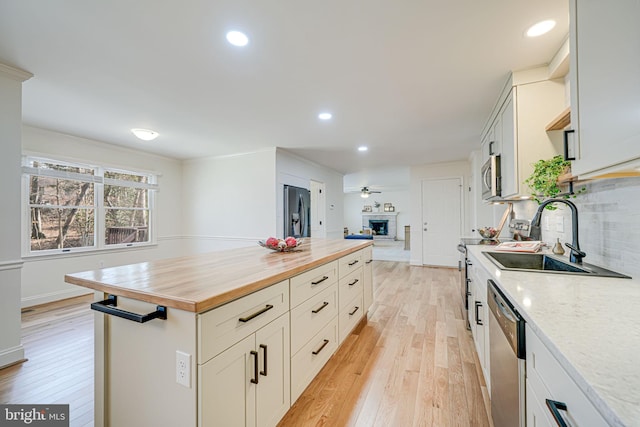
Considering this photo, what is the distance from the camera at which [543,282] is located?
1.22m

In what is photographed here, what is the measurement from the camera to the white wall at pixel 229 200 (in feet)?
16.1

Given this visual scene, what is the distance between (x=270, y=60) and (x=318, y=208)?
Answer: 186 inches

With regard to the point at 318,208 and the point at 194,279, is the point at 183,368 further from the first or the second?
the point at 318,208

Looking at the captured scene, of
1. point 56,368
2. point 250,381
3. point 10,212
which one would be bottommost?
point 56,368

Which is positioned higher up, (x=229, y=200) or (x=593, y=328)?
(x=229, y=200)

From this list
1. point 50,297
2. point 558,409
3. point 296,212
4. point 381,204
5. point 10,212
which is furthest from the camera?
point 381,204

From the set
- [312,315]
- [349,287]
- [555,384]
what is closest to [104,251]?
[349,287]

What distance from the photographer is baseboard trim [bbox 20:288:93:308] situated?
3.60 m

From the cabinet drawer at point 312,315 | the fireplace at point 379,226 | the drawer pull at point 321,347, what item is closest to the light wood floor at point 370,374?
the drawer pull at point 321,347

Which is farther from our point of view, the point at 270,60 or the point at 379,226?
the point at 379,226

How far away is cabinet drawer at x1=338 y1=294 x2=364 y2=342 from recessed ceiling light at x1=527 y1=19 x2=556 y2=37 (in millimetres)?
2441

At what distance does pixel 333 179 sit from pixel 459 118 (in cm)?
399

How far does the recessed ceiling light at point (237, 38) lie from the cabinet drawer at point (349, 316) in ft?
7.23

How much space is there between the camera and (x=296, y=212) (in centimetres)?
533
